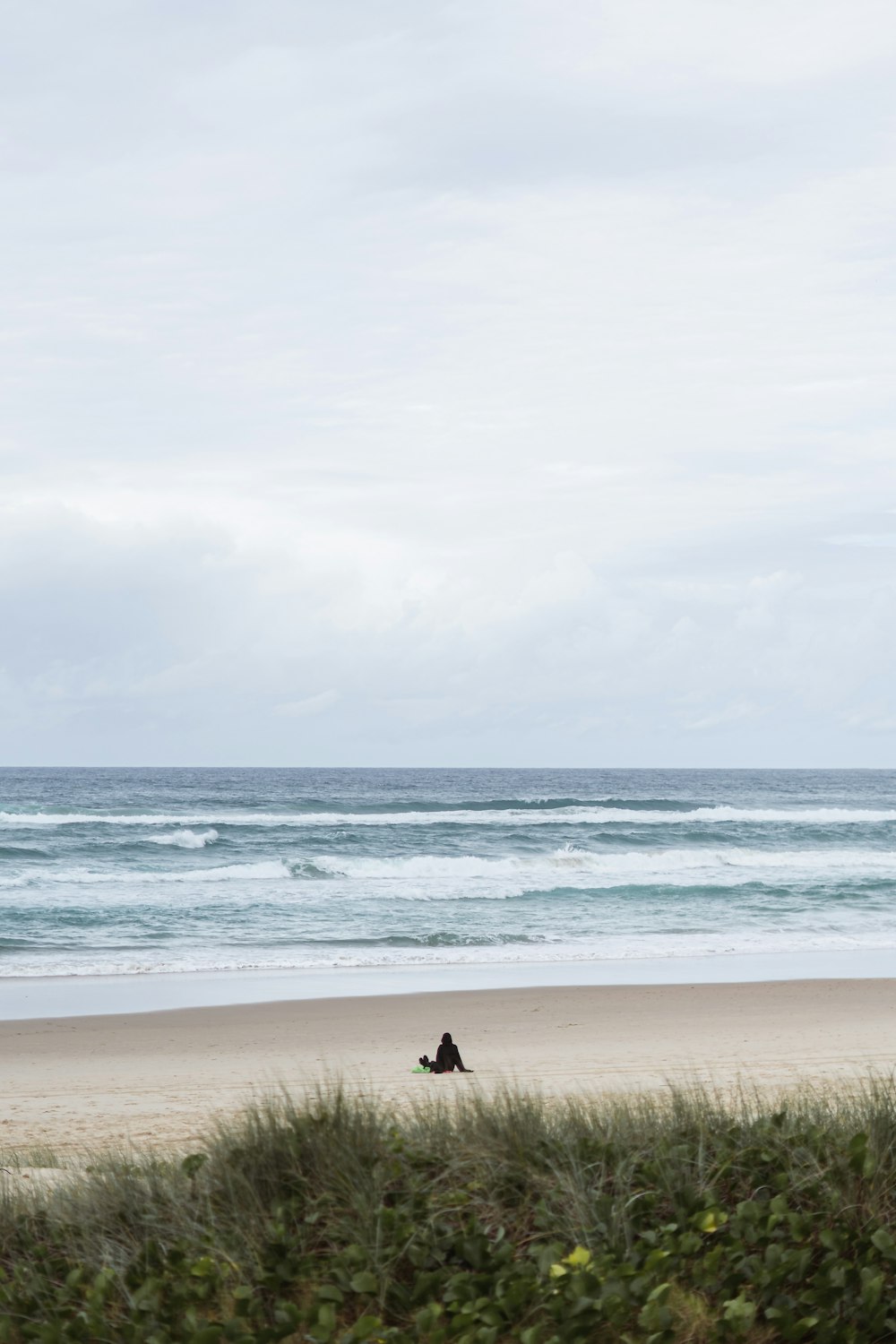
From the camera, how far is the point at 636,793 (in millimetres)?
70188

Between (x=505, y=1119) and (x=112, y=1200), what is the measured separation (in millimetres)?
1417

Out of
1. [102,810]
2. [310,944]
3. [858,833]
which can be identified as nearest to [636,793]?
[858,833]

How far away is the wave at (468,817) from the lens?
42094 mm

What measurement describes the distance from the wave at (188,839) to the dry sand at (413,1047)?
67.3ft

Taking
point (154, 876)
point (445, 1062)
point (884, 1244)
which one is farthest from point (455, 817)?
point (884, 1244)

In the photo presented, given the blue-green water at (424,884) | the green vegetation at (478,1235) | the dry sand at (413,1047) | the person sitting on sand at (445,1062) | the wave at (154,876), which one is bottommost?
the wave at (154,876)

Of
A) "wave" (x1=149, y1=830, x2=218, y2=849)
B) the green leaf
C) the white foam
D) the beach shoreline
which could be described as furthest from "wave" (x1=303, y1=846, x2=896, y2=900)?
the green leaf

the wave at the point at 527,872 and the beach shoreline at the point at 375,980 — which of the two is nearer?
the beach shoreline at the point at 375,980

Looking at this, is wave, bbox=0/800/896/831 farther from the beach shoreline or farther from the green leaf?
the green leaf

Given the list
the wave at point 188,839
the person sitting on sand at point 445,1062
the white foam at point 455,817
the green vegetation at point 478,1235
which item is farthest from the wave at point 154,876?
the green vegetation at point 478,1235

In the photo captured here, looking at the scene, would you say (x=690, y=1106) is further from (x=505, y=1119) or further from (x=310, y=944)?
(x=310, y=944)

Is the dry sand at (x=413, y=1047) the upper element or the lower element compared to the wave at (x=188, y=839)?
upper

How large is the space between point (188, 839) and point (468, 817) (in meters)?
14.0

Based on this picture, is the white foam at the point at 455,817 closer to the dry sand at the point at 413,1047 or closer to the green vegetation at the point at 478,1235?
the dry sand at the point at 413,1047
